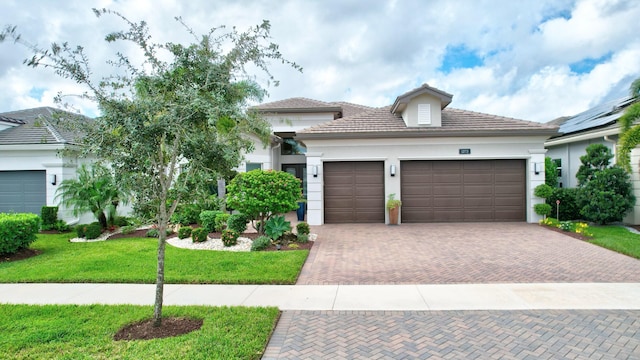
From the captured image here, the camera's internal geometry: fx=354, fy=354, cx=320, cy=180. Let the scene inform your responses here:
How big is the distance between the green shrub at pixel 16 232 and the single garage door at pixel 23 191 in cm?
498

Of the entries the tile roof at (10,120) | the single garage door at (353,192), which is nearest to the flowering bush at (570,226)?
the single garage door at (353,192)

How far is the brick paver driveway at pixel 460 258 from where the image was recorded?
257 inches

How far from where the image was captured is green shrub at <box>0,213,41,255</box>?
8414mm

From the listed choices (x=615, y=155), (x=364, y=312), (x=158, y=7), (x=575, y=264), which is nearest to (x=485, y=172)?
(x=615, y=155)

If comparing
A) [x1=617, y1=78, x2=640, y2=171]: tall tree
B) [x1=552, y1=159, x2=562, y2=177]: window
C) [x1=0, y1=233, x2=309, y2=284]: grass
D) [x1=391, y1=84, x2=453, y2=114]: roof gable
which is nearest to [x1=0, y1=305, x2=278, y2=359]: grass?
[x1=0, y1=233, x2=309, y2=284]: grass

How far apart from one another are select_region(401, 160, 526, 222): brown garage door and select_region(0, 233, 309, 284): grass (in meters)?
6.54

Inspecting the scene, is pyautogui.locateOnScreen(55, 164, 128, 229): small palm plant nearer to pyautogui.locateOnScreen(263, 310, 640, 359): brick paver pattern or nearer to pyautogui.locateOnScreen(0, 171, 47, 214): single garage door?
pyautogui.locateOnScreen(0, 171, 47, 214): single garage door

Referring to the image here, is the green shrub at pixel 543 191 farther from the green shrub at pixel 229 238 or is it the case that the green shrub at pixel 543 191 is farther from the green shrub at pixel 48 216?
the green shrub at pixel 48 216

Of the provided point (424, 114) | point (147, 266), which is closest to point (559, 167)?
point (424, 114)

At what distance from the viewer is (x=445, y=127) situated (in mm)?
13477

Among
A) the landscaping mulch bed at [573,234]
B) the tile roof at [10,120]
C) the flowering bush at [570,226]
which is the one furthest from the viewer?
the tile roof at [10,120]

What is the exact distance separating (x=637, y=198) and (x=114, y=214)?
18.0m

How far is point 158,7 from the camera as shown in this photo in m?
6.40

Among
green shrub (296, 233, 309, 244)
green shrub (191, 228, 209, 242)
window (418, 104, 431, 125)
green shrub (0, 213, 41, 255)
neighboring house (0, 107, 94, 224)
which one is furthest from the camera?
window (418, 104, 431, 125)
